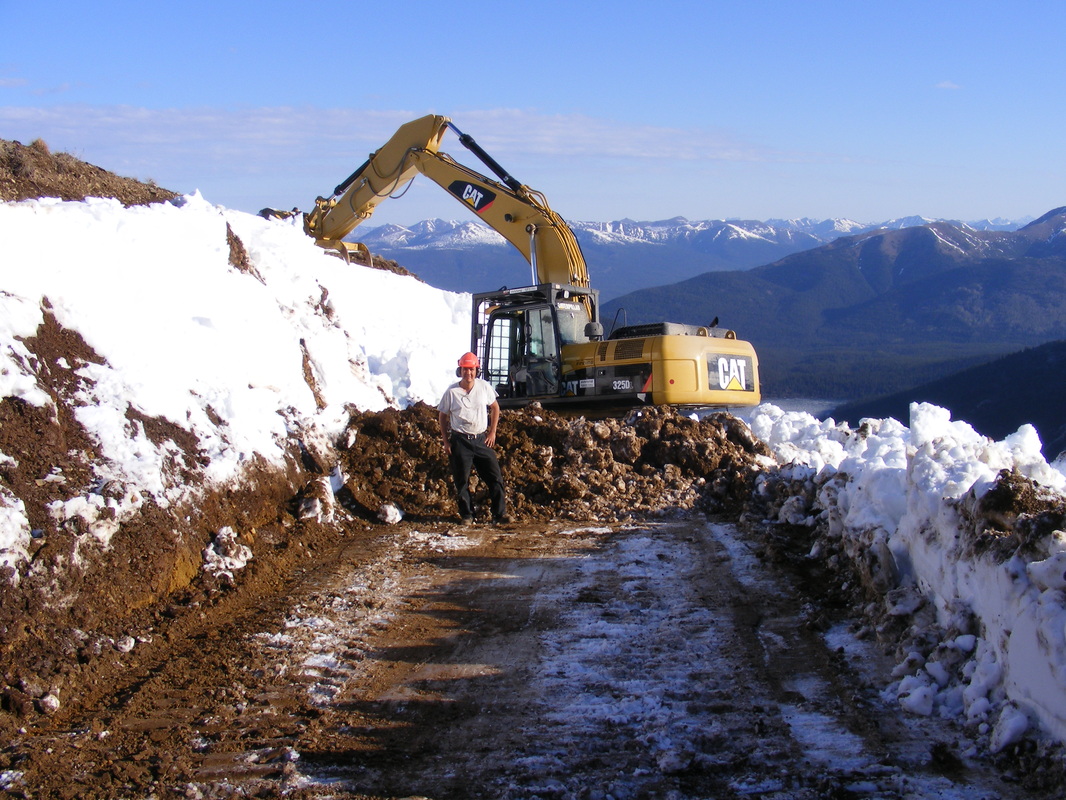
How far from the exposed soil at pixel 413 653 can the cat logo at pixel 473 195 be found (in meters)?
6.17

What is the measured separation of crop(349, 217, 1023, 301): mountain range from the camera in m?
108

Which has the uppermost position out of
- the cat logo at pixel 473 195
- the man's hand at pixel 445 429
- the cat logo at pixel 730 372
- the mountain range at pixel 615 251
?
the mountain range at pixel 615 251

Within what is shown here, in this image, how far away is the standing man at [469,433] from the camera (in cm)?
811

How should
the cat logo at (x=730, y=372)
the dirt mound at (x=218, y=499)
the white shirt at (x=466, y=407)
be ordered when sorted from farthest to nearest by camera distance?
the cat logo at (x=730, y=372)
the white shirt at (x=466, y=407)
the dirt mound at (x=218, y=499)

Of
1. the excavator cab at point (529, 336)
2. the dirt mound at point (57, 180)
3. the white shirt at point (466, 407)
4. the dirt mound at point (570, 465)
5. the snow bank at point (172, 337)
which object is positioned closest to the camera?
the snow bank at point (172, 337)

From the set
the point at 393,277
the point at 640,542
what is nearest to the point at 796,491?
the point at 640,542

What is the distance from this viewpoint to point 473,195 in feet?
44.9

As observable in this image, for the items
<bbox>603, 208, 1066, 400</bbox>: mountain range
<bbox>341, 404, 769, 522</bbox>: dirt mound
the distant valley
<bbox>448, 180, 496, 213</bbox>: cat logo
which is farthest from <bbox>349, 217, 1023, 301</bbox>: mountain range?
<bbox>341, 404, 769, 522</bbox>: dirt mound

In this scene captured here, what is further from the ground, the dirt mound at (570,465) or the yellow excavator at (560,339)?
the yellow excavator at (560,339)

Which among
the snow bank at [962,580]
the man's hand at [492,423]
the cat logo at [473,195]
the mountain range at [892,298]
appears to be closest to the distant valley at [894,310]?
the mountain range at [892,298]

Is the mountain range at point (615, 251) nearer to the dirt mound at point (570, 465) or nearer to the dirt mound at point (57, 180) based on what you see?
the dirt mound at point (57, 180)

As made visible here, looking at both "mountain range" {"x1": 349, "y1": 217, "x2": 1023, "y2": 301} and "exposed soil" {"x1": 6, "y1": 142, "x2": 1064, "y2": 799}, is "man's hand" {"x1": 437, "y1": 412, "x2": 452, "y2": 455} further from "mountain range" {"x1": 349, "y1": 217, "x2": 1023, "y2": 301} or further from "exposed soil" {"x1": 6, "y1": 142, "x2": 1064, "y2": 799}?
A: "mountain range" {"x1": 349, "y1": 217, "x2": 1023, "y2": 301}

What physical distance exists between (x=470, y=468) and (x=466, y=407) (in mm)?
605

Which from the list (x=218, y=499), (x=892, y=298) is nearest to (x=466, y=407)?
(x=218, y=499)
